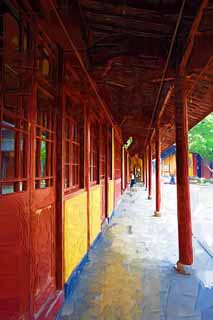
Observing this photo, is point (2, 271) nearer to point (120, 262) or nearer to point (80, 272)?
point (80, 272)

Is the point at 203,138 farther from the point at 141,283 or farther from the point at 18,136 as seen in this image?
the point at 18,136

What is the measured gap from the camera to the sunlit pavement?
2262 mm

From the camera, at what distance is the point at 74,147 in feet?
11.5

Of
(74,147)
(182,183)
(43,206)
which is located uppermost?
(74,147)

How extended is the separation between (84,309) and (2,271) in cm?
124

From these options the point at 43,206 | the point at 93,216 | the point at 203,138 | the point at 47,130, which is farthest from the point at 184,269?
the point at 203,138

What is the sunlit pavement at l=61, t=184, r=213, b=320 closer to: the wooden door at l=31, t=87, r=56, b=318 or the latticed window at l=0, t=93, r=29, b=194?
the wooden door at l=31, t=87, r=56, b=318

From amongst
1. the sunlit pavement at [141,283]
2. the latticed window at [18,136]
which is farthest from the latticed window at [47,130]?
the sunlit pavement at [141,283]

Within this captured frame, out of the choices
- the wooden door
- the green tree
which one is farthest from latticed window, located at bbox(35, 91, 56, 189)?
the green tree

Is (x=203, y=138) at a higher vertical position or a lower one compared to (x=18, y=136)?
higher

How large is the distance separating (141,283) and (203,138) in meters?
24.1

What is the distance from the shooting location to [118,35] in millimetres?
2982

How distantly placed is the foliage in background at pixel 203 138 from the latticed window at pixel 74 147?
22748 millimetres

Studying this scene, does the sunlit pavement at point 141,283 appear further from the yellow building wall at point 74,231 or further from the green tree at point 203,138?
the green tree at point 203,138
